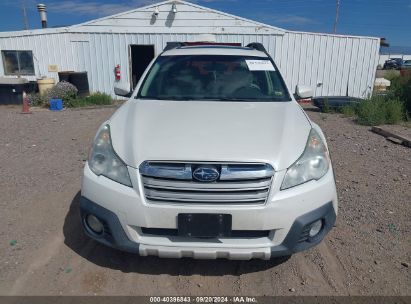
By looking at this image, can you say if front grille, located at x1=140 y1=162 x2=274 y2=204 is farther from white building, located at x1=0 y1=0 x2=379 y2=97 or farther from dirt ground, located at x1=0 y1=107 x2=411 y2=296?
white building, located at x1=0 y1=0 x2=379 y2=97

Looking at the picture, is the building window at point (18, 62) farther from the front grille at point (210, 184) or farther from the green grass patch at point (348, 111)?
the front grille at point (210, 184)

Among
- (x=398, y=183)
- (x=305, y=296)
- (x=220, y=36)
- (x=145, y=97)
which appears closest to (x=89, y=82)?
Answer: (x=220, y=36)

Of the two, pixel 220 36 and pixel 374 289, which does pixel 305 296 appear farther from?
pixel 220 36

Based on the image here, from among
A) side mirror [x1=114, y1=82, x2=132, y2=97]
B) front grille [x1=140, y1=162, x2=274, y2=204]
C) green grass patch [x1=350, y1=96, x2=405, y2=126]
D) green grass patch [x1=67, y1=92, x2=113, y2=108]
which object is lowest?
green grass patch [x1=67, y1=92, x2=113, y2=108]

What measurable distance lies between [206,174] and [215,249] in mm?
494

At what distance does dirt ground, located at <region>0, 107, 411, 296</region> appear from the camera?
90.4 inches

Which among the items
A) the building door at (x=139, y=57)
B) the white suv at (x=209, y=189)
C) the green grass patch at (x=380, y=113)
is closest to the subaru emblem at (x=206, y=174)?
the white suv at (x=209, y=189)

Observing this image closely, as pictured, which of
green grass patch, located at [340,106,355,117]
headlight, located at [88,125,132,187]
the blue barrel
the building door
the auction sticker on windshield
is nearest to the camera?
headlight, located at [88,125,132,187]

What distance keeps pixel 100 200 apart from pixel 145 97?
1.32 m

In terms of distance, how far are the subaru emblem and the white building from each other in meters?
10.6

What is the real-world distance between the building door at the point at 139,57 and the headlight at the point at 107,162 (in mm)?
10896

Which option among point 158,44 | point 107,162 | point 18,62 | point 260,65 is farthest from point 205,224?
point 18,62

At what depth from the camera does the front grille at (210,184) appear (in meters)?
2.02

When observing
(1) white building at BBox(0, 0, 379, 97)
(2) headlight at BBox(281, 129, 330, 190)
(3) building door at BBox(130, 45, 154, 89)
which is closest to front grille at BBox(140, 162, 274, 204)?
(2) headlight at BBox(281, 129, 330, 190)
